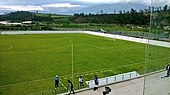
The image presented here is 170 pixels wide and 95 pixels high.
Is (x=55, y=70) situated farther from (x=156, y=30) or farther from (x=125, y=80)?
(x=156, y=30)

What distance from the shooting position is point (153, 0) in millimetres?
4824

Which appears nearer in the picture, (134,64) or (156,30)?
(156,30)

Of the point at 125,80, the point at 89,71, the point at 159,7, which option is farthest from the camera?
the point at 89,71

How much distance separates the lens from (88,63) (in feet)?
59.8

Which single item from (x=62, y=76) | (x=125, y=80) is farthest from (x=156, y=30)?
(x=62, y=76)

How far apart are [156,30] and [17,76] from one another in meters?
11.1

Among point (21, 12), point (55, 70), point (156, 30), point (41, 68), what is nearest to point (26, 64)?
point (41, 68)

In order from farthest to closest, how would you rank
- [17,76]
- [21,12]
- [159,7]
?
[21,12] → [17,76] → [159,7]

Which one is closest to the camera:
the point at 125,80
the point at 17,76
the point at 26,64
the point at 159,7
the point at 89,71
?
the point at 159,7

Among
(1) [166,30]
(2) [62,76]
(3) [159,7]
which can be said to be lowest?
(2) [62,76]

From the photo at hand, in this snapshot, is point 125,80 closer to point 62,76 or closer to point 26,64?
point 62,76

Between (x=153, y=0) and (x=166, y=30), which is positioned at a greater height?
(x=153, y=0)

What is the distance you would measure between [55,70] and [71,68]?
1276mm

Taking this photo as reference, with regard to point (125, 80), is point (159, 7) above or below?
above
